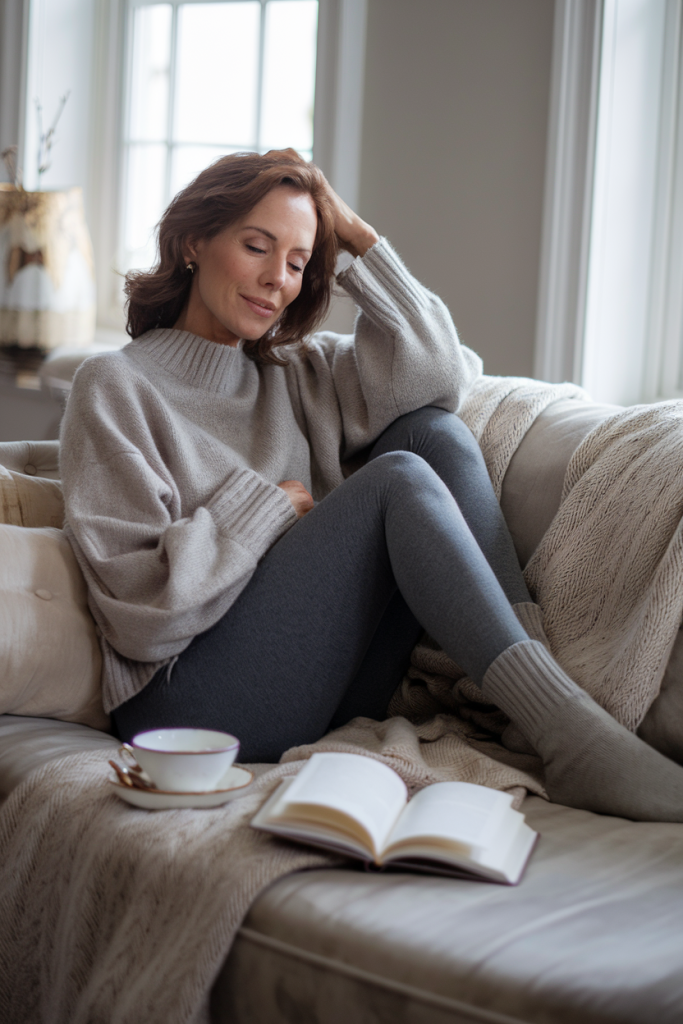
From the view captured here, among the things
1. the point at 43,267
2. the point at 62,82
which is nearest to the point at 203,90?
the point at 62,82

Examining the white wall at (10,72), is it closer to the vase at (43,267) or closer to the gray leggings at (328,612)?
the vase at (43,267)

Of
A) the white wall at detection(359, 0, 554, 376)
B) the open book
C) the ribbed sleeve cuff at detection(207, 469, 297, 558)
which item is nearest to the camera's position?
the open book

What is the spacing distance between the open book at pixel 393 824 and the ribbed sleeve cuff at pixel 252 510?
43 cm

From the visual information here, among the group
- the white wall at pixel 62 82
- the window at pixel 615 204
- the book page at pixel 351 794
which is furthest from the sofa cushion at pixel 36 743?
the white wall at pixel 62 82

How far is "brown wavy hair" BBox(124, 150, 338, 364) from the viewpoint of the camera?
1581 millimetres

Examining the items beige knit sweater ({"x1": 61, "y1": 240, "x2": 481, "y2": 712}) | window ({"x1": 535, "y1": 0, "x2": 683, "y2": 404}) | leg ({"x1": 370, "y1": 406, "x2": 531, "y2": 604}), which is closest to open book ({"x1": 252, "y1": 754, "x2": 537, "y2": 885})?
beige knit sweater ({"x1": 61, "y1": 240, "x2": 481, "y2": 712})

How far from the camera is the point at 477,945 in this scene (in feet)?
2.68

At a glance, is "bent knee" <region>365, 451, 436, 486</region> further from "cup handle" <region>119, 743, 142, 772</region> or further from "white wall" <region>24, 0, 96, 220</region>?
"white wall" <region>24, 0, 96, 220</region>

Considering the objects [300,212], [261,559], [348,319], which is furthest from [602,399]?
[261,559]

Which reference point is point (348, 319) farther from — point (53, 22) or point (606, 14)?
point (53, 22)

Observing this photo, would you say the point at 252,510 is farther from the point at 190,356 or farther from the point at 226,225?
the point at 226,225

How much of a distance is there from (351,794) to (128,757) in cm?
30

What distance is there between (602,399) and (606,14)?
88cm

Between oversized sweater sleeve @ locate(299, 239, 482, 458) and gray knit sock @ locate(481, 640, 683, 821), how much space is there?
23.3 inches
